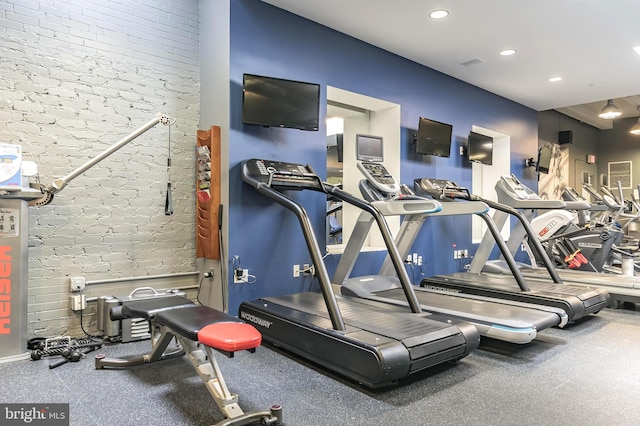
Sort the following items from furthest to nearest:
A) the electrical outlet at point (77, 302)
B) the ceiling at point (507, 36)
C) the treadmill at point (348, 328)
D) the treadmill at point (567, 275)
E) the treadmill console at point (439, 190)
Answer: the treadmill console at point (439, 190) < the treadmill at point (567, 275) < the ceiling at point (507, 36) < the electrical outlet at point (77, 302) < the treadmill at point (348, 328)

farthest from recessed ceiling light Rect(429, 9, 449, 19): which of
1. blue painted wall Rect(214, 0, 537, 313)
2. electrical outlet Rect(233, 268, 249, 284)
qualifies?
electrical outlet Rect(233, 268, 249, 284)

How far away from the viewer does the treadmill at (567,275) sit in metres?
5.27

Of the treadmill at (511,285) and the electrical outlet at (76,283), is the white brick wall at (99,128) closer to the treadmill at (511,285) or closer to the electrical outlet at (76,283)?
the electrical outlet at (76,283)

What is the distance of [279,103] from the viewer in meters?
4.41

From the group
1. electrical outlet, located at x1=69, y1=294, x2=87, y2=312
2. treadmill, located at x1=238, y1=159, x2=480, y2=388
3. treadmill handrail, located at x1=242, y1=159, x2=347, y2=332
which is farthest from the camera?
electrical outlet, located at x1=69, y1=294, x2=87, y2=312

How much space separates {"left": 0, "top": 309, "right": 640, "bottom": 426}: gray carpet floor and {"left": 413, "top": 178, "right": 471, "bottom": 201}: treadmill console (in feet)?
8.23

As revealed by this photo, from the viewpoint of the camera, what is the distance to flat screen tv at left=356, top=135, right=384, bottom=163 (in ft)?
15.5

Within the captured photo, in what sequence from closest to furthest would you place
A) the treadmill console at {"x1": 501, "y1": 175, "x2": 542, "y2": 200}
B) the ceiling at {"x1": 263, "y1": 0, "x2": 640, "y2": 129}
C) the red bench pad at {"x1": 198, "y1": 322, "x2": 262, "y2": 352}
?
the red bench pad at {"x1": 198, "y1": 322, "x2": 262, "y2": 352} < the ceiling at {"x1": 263, "y1": 0, "x2": 640, "y2": 129} < the treadmill console at {"x1": 501, "y1": 175, "x2": 542, "y2": 200}

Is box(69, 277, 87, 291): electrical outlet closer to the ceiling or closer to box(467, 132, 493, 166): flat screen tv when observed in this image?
the ceiling

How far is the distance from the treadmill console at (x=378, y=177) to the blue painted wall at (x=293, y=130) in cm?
59

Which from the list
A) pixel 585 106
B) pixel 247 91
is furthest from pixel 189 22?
pixel 585 106

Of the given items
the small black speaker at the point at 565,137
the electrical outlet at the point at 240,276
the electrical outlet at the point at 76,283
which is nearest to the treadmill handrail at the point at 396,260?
the electrical outlet at the point at 240,276

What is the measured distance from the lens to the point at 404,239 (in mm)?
5227

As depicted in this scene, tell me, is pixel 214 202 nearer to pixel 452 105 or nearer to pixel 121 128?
pixel 121 128
